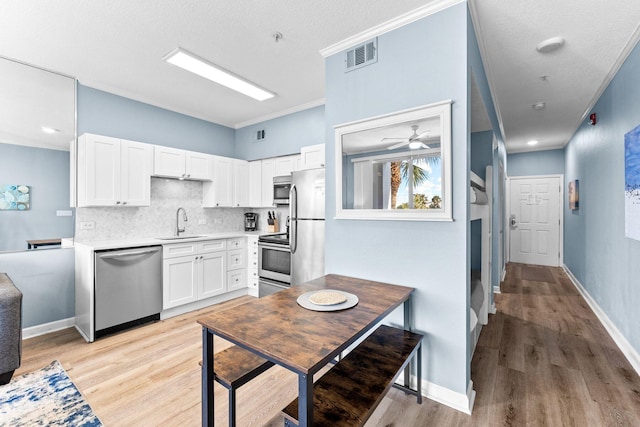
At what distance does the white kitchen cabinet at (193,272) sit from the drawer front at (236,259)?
7 centimetres

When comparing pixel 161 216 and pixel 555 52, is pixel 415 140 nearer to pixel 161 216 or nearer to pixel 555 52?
pixel 555 52

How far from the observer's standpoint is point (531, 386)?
2162 mm

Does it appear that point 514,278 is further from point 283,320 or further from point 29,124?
point 29,124

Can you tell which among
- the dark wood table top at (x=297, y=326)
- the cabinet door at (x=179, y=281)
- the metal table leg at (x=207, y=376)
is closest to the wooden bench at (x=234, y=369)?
the metal table leg at (x=207, y=376)

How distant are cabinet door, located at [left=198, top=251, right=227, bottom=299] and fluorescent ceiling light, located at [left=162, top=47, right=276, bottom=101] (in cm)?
210

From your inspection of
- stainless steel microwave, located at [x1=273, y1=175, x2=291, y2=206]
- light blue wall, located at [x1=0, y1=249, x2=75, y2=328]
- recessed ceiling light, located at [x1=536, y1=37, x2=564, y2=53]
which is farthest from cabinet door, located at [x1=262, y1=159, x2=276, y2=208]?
recessed ceiling light, located at [x1=536, y1=37, x2=564, y2=53]

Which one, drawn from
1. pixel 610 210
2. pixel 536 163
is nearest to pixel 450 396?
pixel 610 210

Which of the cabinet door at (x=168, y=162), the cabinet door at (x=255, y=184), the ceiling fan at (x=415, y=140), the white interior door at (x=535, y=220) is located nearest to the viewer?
the ceiling fan at (x=415, y=140)

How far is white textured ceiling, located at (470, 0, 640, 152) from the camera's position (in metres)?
2.08

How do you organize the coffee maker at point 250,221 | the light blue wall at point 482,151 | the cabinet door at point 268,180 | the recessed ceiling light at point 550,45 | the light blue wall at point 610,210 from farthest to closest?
the coffee maker at point 250,221 < the cabinet door at point 268,180 < the light blue wall at point 482,151 < the light blue wall at point 610,210 < the recessed ceiling light at point 550,45

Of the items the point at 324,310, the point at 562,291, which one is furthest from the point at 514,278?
the point at 324,310

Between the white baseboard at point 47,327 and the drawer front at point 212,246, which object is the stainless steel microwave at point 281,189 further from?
the white baseboard at point 47,327

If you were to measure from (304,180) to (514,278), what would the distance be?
454 centimetres

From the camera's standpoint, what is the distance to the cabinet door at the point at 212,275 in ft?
12.4
